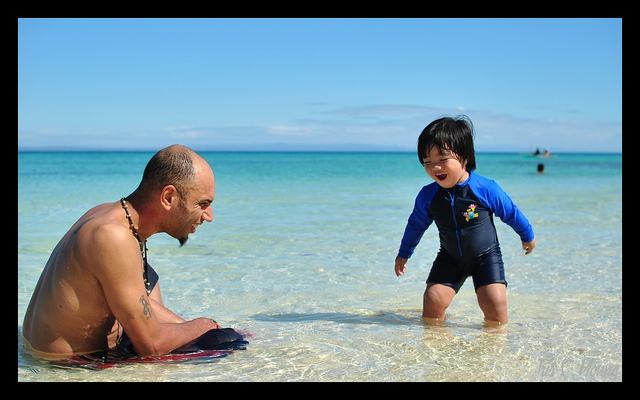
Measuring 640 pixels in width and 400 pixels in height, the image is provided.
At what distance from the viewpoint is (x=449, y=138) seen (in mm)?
4203

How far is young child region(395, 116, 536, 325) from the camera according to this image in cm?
428

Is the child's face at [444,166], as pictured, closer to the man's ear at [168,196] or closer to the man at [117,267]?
the man at [117,267]

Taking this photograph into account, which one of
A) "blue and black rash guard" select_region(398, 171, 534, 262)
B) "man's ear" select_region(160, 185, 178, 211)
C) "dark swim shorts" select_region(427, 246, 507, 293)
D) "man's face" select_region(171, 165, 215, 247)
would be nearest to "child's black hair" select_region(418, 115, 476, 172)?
"blue and black rash guard" select_region(398, 171, 534, 262)

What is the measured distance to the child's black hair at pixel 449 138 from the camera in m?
4.21

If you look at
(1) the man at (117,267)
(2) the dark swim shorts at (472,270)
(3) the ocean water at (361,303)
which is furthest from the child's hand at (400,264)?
(1) the man at (117,267)

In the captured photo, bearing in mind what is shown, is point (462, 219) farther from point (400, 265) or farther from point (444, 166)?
point (400, 265)

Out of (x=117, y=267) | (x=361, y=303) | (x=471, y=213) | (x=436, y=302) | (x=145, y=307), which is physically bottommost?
(x=361, y=303)

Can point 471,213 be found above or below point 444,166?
below

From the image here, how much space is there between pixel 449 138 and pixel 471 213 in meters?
0.62

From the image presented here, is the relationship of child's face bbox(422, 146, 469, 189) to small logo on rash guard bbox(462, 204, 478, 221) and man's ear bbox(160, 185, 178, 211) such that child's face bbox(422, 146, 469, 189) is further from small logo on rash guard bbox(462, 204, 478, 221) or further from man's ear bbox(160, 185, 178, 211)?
man's ear bbox(160, 185, 178, 211)

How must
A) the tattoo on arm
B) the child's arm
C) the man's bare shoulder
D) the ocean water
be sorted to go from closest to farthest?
the man's bare shoulder, the tattoo on arm, the ocean water, the child's arm

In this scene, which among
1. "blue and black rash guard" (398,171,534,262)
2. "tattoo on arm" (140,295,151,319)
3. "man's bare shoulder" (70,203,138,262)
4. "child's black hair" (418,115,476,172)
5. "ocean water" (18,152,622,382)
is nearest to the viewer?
"man's bare shoulder" (70,203,138,262)

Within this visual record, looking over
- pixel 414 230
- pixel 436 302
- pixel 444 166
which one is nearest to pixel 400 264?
pixel 414 230

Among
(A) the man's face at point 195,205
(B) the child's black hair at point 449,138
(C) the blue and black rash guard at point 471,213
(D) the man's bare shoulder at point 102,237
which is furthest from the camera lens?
(C) the blue and black rash guard at point 471,213
